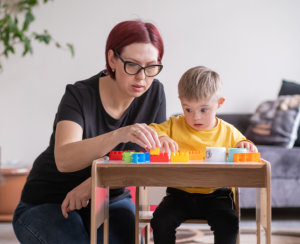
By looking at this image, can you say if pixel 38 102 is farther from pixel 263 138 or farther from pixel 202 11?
pixel 263 138

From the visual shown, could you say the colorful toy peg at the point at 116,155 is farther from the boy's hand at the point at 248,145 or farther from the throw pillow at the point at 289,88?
the throw pillow at the point at 289,88

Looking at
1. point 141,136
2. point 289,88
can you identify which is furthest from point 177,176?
point 289,88

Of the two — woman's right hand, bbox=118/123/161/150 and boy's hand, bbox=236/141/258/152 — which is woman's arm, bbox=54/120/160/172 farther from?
boy's hand, bbox=236/141/258/152

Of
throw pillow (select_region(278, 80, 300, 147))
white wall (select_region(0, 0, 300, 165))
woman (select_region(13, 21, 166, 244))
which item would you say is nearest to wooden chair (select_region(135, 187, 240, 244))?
woman (select_region(13, 21, 166, 244))

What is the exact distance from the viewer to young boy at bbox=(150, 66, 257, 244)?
4.28 ft

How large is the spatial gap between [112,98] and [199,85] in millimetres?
297

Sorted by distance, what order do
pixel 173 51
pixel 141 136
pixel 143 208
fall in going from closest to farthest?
pixel 141 136
pixel 143 208
pixel 173 51

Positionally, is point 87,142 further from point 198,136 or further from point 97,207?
point 198,136

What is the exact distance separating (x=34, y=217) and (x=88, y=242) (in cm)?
19

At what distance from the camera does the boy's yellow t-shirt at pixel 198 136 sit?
4.69 feet

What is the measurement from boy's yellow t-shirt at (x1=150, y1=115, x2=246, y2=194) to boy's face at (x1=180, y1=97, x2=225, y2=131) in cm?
3

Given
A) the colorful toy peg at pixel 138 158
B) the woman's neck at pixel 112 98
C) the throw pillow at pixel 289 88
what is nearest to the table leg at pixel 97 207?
the colorful toy peg at pixel 138 158

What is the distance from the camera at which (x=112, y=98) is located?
4.79 feet

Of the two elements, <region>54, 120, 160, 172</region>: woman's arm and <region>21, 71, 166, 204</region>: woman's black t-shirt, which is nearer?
<region>54, 120, 160, 172</region>: woman's arm
